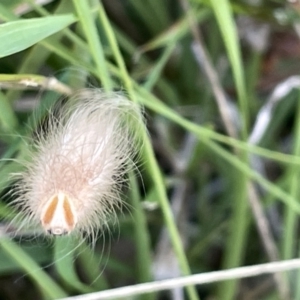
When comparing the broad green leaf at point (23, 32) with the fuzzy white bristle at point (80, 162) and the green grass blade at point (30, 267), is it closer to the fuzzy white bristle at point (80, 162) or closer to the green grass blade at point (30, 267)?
the fuzzy white bristle at point (80, 162)

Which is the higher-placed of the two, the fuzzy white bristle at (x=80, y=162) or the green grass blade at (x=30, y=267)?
the fuzzy white bristle at (x=80, y=162)

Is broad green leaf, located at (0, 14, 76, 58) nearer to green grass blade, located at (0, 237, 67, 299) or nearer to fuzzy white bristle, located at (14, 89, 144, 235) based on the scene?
fuzzy white bristle, located at (14, 89, 144, 235)

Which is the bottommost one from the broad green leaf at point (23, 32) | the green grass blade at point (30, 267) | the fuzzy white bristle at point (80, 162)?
the green grass blade at point (30, 267)

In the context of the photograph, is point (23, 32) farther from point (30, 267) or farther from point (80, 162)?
point (30, 267)

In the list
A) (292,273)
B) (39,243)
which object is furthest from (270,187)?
(39,243)

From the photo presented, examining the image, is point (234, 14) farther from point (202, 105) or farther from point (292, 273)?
point (292, 273)

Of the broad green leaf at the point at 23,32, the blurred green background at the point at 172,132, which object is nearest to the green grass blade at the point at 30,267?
the blurred green background at the point at 172,132

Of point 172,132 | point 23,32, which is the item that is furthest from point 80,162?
→ point 172,132
